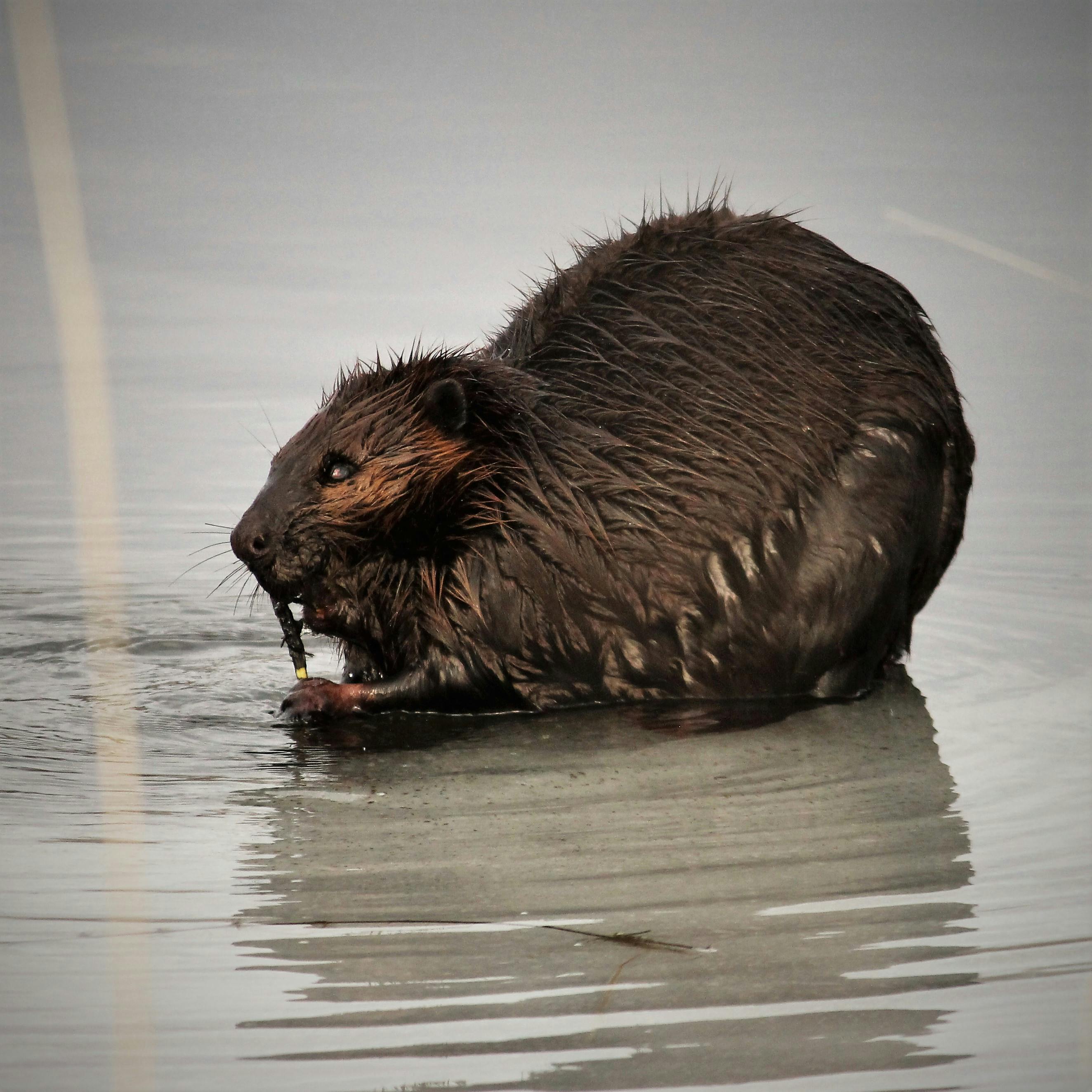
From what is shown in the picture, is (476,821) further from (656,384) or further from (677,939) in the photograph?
(656,384)

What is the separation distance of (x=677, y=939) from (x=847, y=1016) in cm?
35

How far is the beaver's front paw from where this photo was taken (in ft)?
13.5

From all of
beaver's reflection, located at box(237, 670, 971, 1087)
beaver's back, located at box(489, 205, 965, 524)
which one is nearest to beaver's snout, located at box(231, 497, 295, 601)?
beaver's reflection, located at box(237, 670, 971, 1087)

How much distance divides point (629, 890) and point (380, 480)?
1.47 metres

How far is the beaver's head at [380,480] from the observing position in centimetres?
413

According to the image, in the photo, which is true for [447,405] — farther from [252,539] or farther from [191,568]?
[191,568]

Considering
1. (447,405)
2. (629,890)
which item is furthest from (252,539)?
(629,890)

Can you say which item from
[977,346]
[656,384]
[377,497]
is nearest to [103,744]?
[377,497]

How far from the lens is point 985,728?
4043 mm

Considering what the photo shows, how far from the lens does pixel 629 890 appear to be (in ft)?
9.87

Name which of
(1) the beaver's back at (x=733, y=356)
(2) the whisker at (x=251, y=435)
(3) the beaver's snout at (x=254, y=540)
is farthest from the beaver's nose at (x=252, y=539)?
(2) the whisker at (x=251, y=435)

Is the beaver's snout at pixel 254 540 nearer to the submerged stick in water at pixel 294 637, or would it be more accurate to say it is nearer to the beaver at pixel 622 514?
the beaver at pixel 622 514

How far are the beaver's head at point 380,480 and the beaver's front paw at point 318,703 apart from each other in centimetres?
17

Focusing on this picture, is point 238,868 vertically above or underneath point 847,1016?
above
